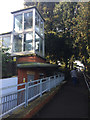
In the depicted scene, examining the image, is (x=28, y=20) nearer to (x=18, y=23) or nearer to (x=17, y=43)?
(x=18, y=23)

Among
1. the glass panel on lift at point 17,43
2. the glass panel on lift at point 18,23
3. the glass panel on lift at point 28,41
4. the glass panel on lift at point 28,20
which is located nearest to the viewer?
the glass panel on lift at point 28,41

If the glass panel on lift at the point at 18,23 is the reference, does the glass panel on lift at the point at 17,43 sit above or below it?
below

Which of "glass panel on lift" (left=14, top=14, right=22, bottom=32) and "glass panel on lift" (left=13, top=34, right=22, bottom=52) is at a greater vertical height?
"glass panel on lift" (left=14, top=14, right=22, bottom=32)

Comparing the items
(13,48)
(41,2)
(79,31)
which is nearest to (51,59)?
(79,31)

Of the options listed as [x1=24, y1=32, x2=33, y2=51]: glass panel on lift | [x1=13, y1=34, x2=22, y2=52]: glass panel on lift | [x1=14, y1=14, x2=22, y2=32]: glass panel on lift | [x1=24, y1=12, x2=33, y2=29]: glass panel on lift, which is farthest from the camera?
[x1=14, y1=14, x2=22, y2=32]: glass panel on lift

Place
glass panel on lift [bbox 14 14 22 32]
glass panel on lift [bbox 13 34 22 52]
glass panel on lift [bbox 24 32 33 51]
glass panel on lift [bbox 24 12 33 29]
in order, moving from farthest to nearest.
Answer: glass panel on lift [bbox 14 14 22 32] → glass panel on lift [bbox 13 34 22 52] → glass panel on lift [bbox 24 12 33 29] → glass panel on lift [bbox 24 32 33 51]

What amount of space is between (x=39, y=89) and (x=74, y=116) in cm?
220

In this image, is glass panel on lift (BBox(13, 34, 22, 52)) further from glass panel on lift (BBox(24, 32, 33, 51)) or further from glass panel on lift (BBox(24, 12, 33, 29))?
glass panel on lift (BBox(24, 12, 33, 29))

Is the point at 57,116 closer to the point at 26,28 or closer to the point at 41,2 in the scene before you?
the point at 26,28

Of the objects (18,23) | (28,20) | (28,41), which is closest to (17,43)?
(28,41)

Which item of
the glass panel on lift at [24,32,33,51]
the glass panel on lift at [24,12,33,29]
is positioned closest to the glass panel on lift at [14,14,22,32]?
the glass panel on lift at [24,12,33,29]

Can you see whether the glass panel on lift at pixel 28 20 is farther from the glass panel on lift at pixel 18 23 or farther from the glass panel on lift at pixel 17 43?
the glass panel on lift at pixel 17 43

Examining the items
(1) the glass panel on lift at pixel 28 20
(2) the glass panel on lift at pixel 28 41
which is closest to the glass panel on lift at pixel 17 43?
(2) the glass panel on lift at pixel 28 41

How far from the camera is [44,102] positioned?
4.84 m
